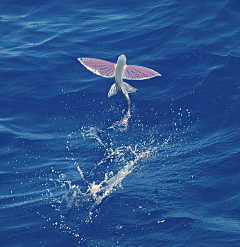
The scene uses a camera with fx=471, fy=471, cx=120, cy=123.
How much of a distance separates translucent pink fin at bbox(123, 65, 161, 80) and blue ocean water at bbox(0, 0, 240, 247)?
6.02 feet

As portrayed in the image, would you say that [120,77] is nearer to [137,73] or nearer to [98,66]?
[137,73]

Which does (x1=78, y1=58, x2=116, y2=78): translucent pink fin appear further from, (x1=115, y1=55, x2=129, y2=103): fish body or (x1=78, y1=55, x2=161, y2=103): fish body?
(x1=115, y1=55, x2=129, y2=103): fish body

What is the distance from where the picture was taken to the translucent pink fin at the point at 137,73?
572 inches

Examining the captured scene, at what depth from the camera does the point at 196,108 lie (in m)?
16.2

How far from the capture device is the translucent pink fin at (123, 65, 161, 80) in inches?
572

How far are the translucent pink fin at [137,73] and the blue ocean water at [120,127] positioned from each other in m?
1.83

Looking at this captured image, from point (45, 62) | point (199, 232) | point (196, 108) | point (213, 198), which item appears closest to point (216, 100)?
point (196, 108)

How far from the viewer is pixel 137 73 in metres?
14.6

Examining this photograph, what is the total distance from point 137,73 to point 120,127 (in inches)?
80.0

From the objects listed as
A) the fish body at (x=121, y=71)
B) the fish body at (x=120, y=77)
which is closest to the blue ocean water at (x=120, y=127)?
the fish body at (x=121, y=71)

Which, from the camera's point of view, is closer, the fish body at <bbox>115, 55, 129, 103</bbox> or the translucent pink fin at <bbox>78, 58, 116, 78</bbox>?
the fish body at <bbox>115, 55, 129, 103</bbox>

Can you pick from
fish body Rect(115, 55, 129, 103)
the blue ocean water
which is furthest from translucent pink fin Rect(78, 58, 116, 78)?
the blue ocean water

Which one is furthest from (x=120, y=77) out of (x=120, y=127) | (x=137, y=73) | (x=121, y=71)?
(x=120, y=127)

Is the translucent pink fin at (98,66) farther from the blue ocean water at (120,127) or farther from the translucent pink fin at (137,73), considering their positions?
the blue ocean water at (120,127)
